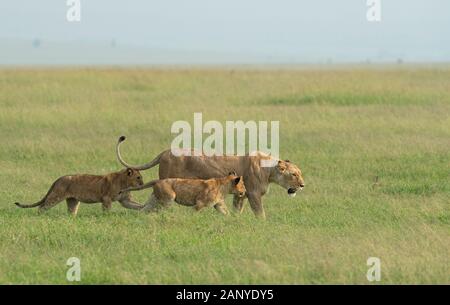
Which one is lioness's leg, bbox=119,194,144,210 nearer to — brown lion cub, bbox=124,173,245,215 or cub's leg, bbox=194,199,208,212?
brown lion cub, bbox=124,173,245,215

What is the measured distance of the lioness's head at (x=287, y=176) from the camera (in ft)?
39.1

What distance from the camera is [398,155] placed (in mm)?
16609

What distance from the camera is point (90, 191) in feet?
38.9

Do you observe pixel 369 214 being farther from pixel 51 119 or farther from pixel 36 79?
pixel 36 79

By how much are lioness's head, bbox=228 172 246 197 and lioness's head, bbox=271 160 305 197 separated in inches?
16.1

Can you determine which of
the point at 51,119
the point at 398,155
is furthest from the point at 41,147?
the point at 398,155

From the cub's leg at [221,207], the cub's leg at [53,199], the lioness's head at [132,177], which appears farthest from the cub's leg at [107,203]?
the cub's leg at [221,207]

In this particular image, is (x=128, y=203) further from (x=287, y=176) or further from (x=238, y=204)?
(x=287, y=176)

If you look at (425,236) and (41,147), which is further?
(41,147)

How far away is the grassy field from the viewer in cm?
927

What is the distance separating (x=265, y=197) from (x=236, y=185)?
1.83m

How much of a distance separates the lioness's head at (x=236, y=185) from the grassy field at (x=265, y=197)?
1.02 feet

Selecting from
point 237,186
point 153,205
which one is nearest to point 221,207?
point 237,186
